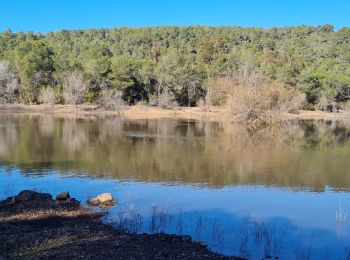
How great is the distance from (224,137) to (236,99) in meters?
15.7

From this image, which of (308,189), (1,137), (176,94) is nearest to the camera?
(308,189)

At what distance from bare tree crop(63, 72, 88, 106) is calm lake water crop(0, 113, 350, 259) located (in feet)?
145

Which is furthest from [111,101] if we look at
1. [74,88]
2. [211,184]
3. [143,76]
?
[211,184]

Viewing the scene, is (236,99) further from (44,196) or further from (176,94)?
(44,196)

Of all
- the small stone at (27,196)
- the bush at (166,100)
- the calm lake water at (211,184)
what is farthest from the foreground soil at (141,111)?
the small stone at (27,196)

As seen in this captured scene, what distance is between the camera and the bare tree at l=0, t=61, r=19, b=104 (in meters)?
85.6

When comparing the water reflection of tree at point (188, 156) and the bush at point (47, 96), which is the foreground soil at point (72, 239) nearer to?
the water reflection of tree at point (188, 156)

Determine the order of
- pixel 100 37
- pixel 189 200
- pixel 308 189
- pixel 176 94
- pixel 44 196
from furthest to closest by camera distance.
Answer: pixel 100 37 → pixel 176 94 → pixel 308 189 → pixel 189 200 → pixel 44 196

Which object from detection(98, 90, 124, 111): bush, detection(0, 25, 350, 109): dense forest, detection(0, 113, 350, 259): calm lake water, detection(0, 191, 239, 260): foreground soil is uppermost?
detection(0, 25, 350, 109): dense forest

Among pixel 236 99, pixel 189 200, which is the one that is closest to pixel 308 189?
pixel 189 200

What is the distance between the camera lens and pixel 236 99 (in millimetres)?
57719

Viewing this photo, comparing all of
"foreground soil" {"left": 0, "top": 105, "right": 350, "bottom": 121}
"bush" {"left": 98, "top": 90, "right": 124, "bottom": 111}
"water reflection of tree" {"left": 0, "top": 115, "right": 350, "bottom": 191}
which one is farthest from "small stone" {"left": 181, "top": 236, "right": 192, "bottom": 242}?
"bush" {"left": 98, "top": 90, "right": 124, "bottom": 111}

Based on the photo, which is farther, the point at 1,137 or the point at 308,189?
the point at 1,137

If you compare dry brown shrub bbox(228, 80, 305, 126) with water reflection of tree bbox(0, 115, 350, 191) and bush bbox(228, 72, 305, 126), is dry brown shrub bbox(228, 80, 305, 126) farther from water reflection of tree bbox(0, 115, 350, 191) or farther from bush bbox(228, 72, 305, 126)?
water reflection of tree bbox(0, 115, 350, 191)
